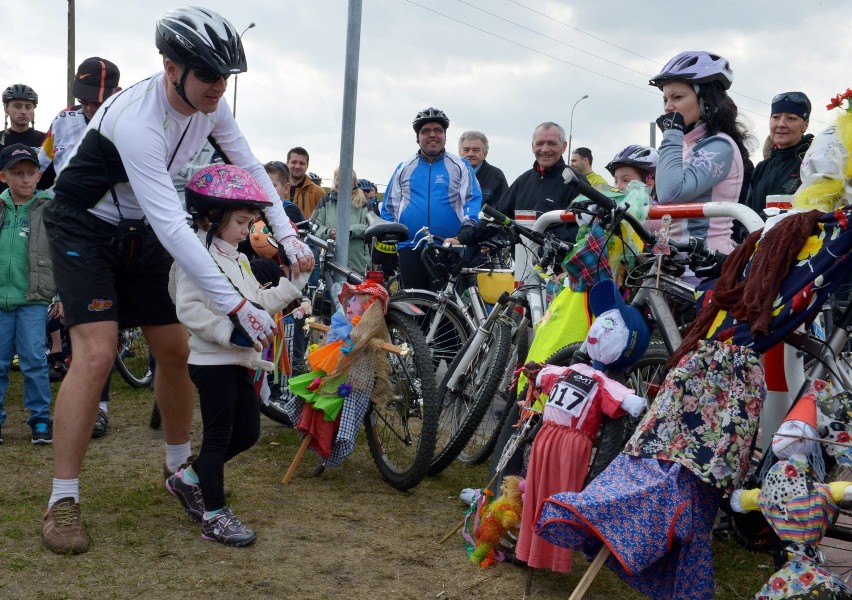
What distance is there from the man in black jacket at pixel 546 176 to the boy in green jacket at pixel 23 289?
3301 millimetres

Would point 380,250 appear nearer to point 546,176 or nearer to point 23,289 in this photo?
point 546,176

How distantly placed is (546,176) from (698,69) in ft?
8.78

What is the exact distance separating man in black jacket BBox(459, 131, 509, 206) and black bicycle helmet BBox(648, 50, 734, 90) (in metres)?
4.51

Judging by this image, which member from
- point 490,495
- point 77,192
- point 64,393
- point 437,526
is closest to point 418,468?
point 437,526

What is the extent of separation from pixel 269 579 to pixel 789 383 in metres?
1.93

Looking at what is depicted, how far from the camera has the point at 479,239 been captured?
4.95 metres

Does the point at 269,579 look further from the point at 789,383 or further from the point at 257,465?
the point at 789,383

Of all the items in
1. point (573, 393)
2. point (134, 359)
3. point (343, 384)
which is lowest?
point (134, 359)

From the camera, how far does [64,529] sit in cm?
338

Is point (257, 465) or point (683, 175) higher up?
point (683, 175)

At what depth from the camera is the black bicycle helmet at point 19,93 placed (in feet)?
25.3

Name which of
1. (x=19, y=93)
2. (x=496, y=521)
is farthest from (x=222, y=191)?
(x=19, y=93)

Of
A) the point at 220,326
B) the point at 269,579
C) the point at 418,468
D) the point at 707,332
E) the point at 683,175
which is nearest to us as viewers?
the point at 707,332

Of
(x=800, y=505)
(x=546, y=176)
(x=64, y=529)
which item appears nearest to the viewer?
(x=800, y=505)
